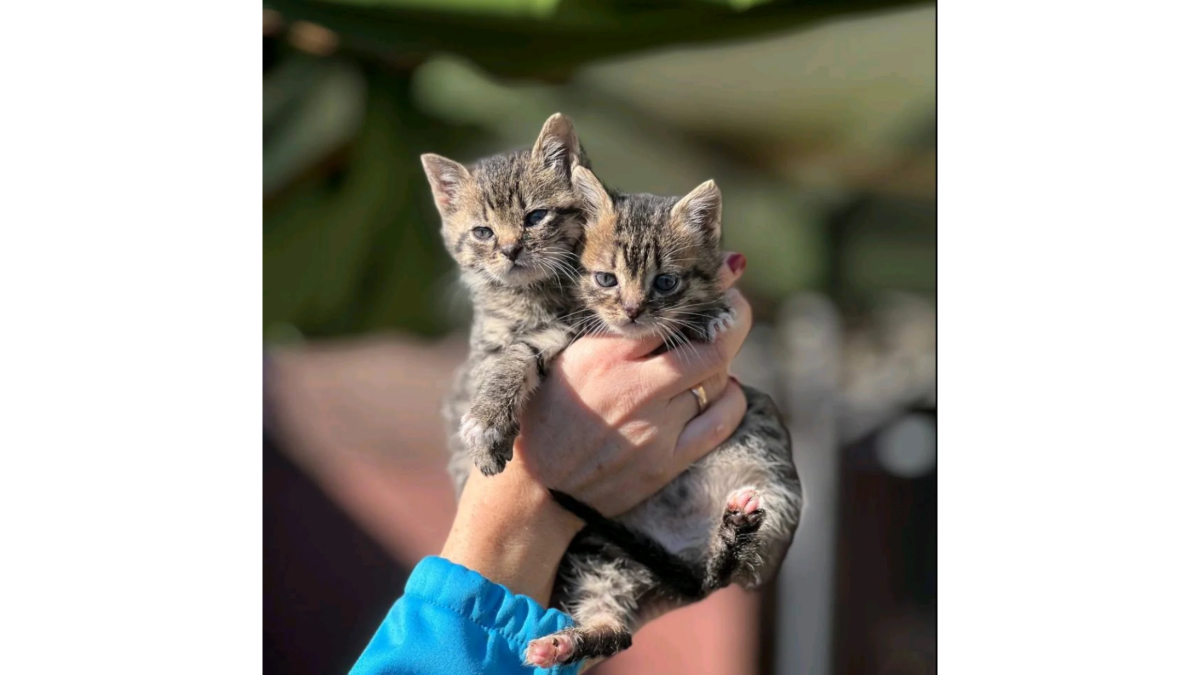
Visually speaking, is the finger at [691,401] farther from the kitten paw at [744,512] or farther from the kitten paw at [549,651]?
the kitten paw at [549,651]

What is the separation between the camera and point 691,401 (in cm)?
176

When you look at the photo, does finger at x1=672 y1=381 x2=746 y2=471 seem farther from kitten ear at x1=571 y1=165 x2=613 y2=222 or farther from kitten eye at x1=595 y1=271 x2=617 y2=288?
kitten ear at x1=571 y1=165 x2=613 y2=222

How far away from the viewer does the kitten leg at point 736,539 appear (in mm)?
1481

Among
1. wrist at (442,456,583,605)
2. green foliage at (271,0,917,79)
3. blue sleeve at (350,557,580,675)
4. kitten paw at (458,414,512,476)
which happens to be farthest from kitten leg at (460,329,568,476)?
green foliage at (271,0,917,79)

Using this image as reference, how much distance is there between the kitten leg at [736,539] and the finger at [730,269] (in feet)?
1.53

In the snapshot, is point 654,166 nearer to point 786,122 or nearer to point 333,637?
point 786,122

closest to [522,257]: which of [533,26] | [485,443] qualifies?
[485,443]

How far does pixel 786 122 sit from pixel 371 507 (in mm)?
1562

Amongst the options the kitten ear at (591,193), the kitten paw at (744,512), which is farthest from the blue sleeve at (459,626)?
the kitten ear at (591,193)

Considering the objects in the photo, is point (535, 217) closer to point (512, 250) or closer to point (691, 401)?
point (512, 250)

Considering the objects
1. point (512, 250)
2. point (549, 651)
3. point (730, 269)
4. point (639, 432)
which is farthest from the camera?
point (730, 269)

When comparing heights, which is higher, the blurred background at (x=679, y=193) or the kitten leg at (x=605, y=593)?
the blurred background at (x=679, y=193)

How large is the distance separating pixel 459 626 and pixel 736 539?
1.75 feet

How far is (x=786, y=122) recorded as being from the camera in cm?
217
